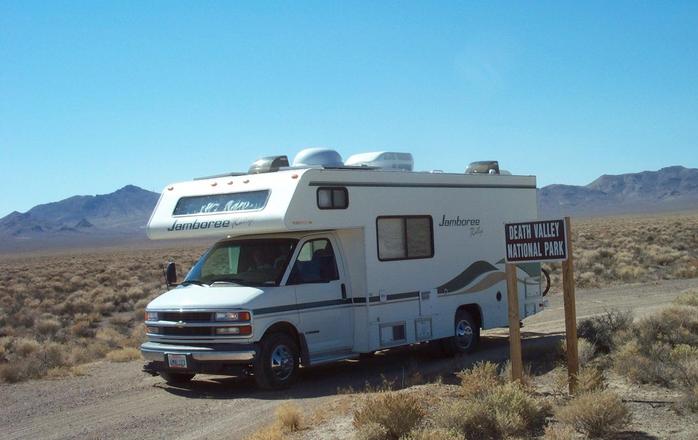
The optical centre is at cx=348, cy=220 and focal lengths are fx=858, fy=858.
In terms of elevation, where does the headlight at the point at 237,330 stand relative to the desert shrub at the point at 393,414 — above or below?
above

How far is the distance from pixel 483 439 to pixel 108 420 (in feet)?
15.0

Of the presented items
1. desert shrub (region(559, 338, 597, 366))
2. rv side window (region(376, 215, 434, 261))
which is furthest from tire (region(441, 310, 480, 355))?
desert shrub (region(559, 338, 597, 366))

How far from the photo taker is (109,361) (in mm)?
14844

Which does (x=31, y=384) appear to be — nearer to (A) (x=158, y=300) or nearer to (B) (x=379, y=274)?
(A) (x=158, y=300)

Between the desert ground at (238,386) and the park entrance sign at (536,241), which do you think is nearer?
the desert ground at (238,386)

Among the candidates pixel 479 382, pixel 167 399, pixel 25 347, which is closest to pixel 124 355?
pixel 25 347

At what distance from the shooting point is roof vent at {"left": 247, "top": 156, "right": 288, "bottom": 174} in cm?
1212

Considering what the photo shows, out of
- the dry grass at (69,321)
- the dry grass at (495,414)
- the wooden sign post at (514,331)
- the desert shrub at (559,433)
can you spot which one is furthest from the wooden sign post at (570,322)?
the dry grass at (69,321)

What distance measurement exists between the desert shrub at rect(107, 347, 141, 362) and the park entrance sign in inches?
316

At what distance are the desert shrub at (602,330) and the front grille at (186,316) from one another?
516 centimetres

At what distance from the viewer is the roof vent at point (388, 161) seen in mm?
Answer: 13422

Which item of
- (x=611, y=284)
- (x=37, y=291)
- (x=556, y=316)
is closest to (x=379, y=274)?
(x=556, y=316)

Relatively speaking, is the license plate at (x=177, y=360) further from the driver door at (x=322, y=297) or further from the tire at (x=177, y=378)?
the driver door at (x=322, y=297)

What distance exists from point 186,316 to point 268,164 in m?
2.58
